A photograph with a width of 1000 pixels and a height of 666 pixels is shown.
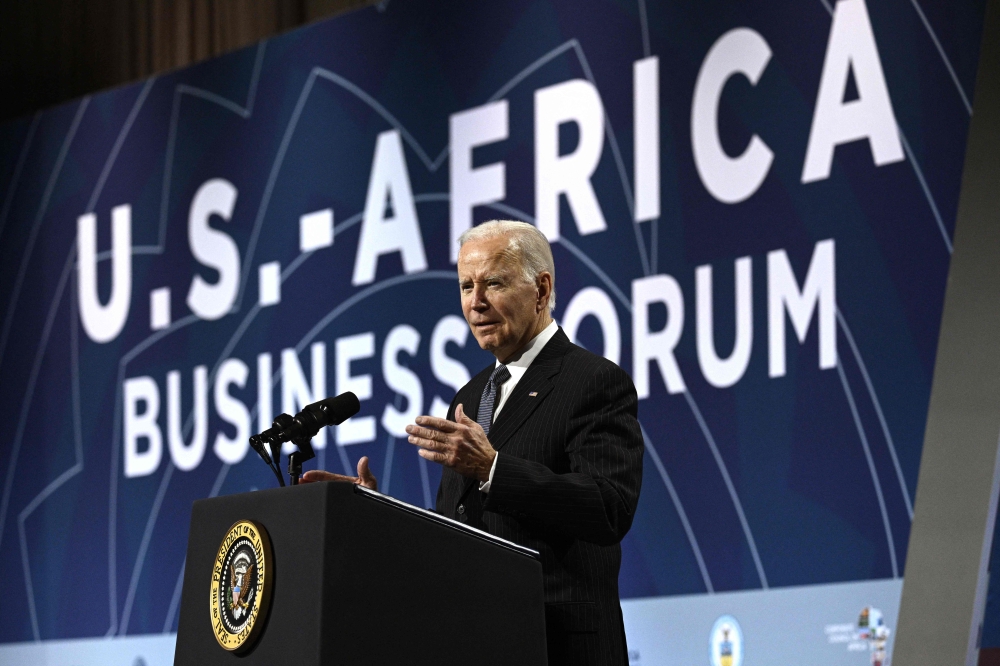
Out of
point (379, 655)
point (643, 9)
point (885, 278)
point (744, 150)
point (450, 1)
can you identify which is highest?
point (450, 1)

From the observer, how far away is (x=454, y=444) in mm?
1903

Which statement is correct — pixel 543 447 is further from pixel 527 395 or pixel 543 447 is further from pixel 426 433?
pixel 426 433

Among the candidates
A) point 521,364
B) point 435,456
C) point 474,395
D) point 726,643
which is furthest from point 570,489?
point 726,643

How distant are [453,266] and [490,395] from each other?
2331 mm

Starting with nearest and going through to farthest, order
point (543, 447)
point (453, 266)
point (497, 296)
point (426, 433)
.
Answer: point (426, 433), point (543, 447), point (497, 296), point (453, 266)

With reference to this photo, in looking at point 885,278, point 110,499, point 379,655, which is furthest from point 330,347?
point 379,655

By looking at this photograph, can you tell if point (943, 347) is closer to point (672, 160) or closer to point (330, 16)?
point (672, 160)

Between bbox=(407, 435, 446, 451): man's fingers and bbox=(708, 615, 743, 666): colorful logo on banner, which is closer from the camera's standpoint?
bbox=(407, 435, 446, 451): man's fingers

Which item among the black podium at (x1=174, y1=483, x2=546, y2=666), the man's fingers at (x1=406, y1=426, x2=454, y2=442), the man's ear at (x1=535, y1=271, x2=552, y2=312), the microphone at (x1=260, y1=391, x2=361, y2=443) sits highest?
the man's ear at (x1=535, y1=271, x2=552, y2=312)

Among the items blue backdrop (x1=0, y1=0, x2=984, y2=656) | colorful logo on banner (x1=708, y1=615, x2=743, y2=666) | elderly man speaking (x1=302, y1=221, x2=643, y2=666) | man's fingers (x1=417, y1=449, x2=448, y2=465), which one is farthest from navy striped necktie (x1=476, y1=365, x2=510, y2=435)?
colorful logo on banner (x1=708, y1=615, x2=743, y2=666)

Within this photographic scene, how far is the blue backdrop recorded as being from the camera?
3613 mm

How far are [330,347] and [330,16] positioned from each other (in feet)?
4.49

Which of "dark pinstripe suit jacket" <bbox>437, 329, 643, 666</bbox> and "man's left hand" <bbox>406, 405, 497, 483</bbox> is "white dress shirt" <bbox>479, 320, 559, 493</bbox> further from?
"man's left hand" <bbox>406, 405, 497, 483</bbox>

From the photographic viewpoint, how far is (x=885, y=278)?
3.58 meters
